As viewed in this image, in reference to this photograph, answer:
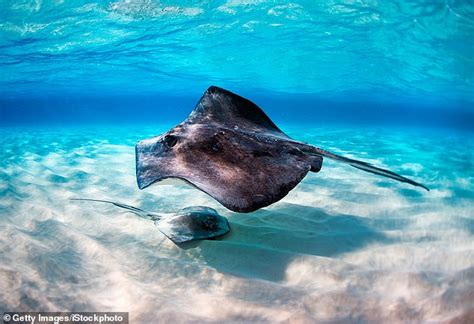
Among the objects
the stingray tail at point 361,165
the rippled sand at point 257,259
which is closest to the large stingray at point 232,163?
the stingray tail at point 361,165

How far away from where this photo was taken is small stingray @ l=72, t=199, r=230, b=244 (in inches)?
126

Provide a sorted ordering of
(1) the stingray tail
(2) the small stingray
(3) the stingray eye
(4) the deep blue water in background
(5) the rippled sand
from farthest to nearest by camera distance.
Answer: (4) the deep blue water in background < (2) the small stingray < (3) the stingray eye < (1) the stingray tail < (5) the rippled sand

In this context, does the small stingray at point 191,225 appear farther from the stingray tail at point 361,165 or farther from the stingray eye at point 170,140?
the stingray tail at point 361,165

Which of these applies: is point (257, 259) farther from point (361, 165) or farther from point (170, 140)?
point (170, 140)

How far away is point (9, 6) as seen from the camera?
13.4 m

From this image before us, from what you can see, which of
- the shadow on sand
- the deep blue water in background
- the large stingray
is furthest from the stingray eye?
the deep blue water in background

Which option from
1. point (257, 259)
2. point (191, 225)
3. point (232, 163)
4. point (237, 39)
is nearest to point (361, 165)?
point (232, 163)

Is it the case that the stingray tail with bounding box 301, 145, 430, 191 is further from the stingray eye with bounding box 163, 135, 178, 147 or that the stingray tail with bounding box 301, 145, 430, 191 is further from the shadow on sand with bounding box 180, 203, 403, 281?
the stingray eye with bounding box 163, 135, 178, 147

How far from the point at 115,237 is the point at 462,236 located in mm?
4151

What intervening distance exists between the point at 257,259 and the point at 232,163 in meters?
1.04

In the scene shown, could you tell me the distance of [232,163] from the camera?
2.79 meters

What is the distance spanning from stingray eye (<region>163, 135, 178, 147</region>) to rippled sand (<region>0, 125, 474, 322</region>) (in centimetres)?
115

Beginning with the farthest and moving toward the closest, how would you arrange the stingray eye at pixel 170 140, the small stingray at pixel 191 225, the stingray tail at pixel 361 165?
the small stingray at pixel 191 225
the stingray eye at pixel 170 140
the stingray tail at pixel 361 165

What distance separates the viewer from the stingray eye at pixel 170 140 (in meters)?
3.08
